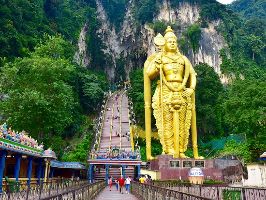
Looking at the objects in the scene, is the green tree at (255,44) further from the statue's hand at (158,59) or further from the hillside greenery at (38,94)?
the hillside greenery at (38,94)

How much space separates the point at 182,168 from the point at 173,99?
4068mm

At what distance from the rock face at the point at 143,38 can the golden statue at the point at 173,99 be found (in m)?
20.8

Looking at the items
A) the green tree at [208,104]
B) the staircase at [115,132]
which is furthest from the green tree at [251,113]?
the green tree at [208,104]

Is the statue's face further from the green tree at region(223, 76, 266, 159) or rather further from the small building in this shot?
the small building

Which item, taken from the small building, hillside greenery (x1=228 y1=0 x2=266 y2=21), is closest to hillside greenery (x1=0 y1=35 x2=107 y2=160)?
the small building

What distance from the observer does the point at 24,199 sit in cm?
736

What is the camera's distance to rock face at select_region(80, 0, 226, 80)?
41.1 metres

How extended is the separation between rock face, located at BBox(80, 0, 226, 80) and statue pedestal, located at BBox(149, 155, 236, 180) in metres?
24.6

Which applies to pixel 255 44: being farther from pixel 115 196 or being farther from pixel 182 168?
pixel 115 196

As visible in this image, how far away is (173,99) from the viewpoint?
18.8 m

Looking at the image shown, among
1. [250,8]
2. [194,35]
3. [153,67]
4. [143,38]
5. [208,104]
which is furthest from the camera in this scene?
[250,8]

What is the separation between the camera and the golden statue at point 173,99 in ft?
62.0

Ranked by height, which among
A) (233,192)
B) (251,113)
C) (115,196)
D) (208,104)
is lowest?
(115,196)

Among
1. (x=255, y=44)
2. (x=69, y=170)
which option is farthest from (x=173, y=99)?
(x=255, y=44)
